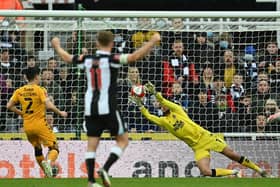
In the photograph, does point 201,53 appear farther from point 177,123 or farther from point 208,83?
point 177,123

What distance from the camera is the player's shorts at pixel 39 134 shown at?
1443 centimetres

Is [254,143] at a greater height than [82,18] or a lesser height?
lesser

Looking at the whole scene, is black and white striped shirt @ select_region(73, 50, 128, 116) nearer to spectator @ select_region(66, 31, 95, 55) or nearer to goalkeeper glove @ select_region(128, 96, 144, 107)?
goalkeeper glove @ select_region(128, 96, 144, 107)

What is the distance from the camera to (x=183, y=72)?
635 inches

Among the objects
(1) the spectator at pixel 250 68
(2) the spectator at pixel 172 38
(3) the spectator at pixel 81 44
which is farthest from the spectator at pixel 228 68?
(3) the spectator at pixel 81 44

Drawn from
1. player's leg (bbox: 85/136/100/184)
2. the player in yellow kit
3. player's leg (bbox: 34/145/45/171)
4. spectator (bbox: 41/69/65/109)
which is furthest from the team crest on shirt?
spectator (bbox: 41/69/65/109)

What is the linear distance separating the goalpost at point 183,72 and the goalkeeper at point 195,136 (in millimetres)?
909

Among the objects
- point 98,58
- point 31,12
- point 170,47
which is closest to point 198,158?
point 170,47

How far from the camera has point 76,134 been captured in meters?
15.8

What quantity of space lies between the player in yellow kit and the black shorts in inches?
142

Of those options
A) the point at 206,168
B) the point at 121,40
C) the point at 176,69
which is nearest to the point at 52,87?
the point at 121,40

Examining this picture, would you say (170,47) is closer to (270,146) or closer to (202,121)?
(202,121)

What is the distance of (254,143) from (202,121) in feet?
3.58

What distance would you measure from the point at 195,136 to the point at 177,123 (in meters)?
0.39
